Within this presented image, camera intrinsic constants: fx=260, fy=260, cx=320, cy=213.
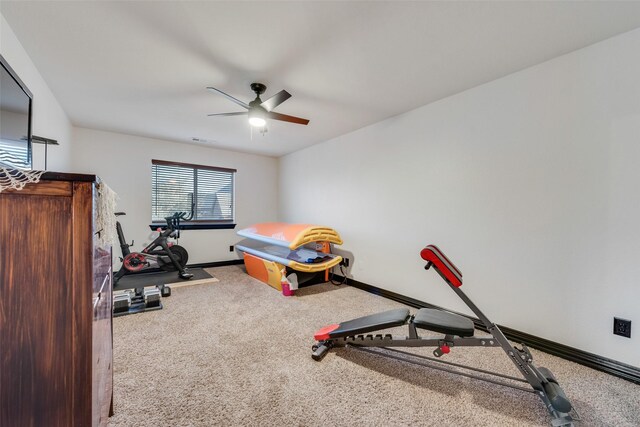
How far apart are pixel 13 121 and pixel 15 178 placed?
1.53m

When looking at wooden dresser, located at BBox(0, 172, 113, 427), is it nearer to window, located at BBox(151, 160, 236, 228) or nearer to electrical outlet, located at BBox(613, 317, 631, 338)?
electrical outlet, located at BBox(613, 317, 631, 338)

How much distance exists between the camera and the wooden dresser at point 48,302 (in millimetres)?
782

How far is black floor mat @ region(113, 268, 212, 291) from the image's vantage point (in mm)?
3941

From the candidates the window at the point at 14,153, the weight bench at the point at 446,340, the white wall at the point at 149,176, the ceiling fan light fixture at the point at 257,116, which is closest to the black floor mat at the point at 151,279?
the white wall at the point at 149,176

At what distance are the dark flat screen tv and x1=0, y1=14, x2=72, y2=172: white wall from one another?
0.92ft

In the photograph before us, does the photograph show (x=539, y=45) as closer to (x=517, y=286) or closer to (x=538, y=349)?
(x=517, y=286)

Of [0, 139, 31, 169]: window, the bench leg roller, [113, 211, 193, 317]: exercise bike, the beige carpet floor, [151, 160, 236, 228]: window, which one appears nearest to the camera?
the beige carpet floor

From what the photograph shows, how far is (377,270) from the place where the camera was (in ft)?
12.2

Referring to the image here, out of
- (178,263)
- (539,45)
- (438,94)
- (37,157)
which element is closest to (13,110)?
(37,157)

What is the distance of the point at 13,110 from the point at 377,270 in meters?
3.76

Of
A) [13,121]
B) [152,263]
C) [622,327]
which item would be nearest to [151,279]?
[152,263]

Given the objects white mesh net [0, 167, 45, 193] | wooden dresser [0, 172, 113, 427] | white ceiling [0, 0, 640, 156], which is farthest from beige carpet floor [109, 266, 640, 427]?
white ceiling [0, 0, 640, 156]

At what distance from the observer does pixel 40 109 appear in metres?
2.51

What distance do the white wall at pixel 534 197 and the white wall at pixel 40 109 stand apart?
141 inches
